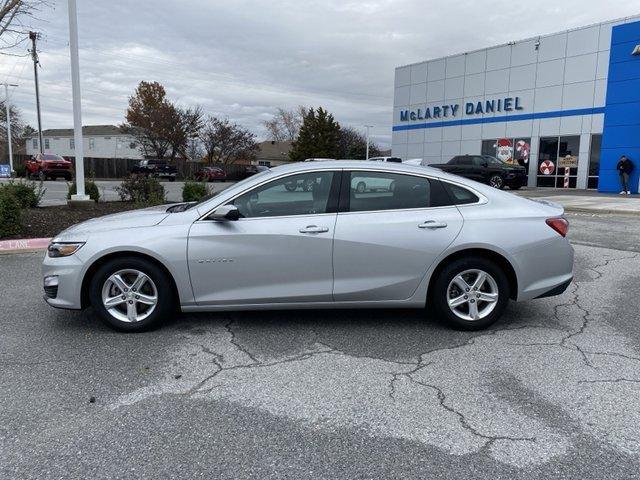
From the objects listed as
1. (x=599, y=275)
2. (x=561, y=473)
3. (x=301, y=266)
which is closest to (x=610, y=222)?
(x=599, y=275)

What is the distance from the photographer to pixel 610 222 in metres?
13.5

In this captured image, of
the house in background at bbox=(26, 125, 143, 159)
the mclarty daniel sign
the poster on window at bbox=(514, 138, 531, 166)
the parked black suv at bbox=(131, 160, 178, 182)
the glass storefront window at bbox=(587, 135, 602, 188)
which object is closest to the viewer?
the glass storefront window at bbox=(587, 135, 602, 188)

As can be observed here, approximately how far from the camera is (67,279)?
4.66 m

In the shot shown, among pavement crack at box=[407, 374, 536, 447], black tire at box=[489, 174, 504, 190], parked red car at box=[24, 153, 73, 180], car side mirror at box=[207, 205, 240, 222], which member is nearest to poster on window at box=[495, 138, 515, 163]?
black tire at box=[489, 174, 504, 190]

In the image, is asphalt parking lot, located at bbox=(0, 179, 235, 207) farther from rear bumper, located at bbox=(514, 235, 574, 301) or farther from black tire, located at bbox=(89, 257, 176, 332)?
rear bumper, located at bbox=(514, 235, 574, 301)

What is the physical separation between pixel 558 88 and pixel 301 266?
28.2 meters

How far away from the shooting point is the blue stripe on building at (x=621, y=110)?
24562mm

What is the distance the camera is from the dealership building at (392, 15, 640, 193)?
82.8ft

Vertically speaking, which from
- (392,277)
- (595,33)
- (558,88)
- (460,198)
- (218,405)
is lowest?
(218,405)

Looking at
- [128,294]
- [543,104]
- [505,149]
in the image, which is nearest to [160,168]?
[505,149]

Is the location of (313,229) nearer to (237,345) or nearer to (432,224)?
(432,224)

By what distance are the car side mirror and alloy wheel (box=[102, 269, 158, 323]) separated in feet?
2.70

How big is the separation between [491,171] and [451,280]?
20.7 metres

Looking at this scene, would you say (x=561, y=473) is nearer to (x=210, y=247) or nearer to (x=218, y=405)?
(x=218, y=405)
